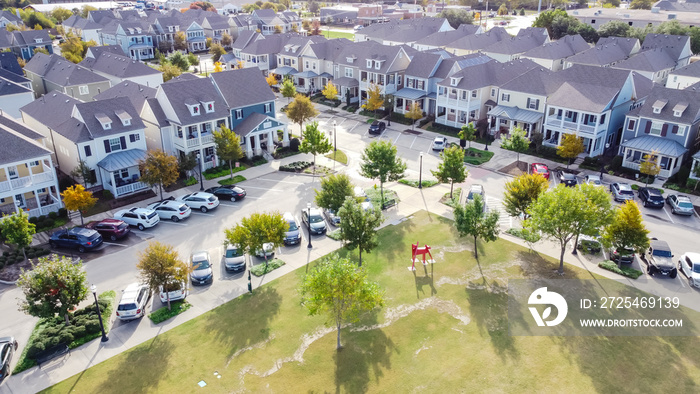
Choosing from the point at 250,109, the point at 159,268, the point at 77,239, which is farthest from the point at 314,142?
the point at 159,268

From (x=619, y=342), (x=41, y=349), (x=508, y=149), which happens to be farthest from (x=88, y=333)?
(x=508, y=149)

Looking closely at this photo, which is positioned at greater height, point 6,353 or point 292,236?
point 292,236

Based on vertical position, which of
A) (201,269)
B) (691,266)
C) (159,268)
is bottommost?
(201,269)

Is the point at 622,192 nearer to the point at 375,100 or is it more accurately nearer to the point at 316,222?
the point at 316,222

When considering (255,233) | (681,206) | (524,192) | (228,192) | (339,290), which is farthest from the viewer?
(228,192)

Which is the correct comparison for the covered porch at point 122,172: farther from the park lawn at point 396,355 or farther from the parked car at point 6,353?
the park lawn at point 396,355

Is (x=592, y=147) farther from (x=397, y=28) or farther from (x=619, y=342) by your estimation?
(x=397, y=28)

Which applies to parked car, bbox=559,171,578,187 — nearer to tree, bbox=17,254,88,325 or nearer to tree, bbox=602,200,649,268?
tree, bbox=602,200,649,268
